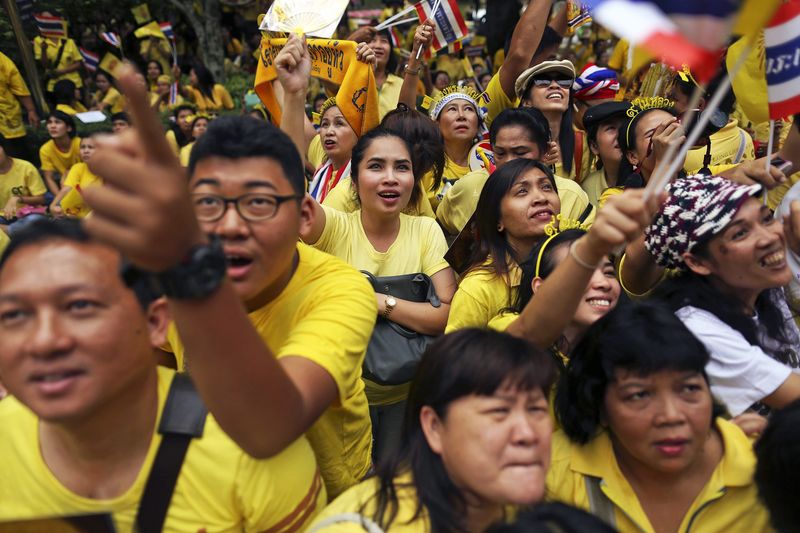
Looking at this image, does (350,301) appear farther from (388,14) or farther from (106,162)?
(388,14)

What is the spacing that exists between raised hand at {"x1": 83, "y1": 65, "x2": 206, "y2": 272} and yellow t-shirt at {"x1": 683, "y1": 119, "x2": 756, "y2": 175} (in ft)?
12.3

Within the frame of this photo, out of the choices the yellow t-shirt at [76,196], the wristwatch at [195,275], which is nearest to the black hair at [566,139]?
the yellow t-shirt at [76,196]

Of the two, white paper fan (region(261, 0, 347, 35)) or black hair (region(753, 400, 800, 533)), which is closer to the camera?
black hair (region(753, 400, 800, 533))

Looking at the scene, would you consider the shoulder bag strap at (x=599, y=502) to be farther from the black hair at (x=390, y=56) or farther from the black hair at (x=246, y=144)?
the black hair at (x=390, y=56)

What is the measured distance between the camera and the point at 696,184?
2.61 metres

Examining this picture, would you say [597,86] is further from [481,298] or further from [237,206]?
[237,206]

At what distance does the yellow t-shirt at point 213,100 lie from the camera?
12.5 meters

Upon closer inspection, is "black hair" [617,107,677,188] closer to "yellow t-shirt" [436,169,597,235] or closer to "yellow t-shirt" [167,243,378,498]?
"yellow t-shirt" [436,169,597,235]

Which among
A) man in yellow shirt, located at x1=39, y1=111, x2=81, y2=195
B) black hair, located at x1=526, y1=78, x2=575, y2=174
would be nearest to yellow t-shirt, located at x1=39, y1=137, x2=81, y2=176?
man in yellow shirt, located at x1=39, y1=111, x2=81, y2=195

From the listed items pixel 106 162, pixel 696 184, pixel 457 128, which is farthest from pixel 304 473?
pixel 457 128

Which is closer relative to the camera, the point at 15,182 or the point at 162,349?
the point at 162,349

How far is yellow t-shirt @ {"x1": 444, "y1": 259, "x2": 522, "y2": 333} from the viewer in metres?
3.02

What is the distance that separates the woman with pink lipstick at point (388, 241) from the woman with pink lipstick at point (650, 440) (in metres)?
1.16

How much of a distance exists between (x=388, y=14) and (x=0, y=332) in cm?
1287
